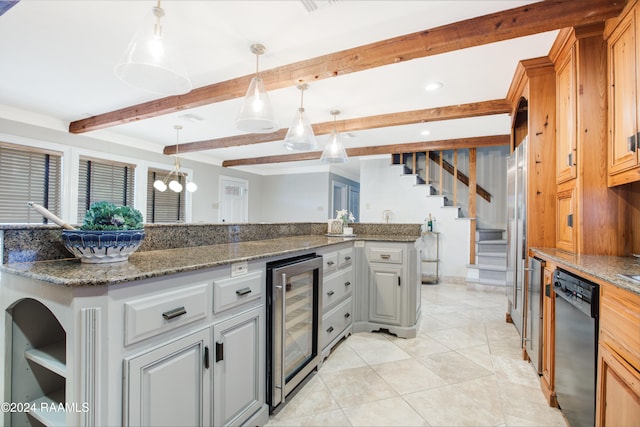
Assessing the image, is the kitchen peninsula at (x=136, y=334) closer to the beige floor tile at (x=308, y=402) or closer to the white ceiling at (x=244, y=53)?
the beige floor tile at (x=308, y=402)

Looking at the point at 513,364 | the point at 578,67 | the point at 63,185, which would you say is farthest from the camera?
the point at 63,185

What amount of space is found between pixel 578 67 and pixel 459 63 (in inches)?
37.0

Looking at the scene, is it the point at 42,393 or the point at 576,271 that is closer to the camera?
the point at 42,393

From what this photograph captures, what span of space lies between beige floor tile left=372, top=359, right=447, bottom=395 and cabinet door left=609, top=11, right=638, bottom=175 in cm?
175

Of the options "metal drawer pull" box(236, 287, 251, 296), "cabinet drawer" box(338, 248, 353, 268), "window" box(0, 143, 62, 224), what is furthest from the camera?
"window" box(0, 143, 62, 224)

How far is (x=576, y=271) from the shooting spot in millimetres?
1448

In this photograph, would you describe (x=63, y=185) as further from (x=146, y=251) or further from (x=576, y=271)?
(x=576, y=271)

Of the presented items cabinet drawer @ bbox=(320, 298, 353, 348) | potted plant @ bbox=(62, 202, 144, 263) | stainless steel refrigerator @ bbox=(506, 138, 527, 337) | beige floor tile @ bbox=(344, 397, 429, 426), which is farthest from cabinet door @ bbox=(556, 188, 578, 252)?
potted plant @ bbox=(62, 202, 144, 263)

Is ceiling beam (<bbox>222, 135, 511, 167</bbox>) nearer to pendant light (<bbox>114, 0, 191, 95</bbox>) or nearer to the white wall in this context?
the white wall

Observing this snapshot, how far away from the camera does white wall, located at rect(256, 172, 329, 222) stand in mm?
8062

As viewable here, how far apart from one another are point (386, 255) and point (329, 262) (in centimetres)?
73

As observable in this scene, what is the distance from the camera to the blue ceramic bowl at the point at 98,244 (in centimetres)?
119

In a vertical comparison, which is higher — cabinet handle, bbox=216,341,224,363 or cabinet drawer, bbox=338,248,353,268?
cabinet drawer, bbox=338,248,353,268

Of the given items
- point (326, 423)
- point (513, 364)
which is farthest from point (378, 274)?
point (326, 423)
